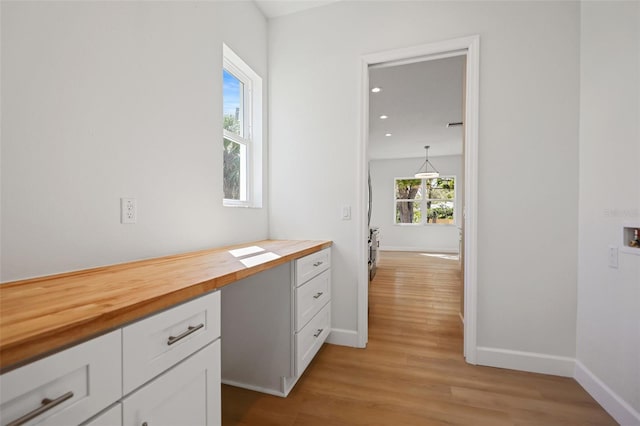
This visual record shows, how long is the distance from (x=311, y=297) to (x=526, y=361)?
1.54 meters

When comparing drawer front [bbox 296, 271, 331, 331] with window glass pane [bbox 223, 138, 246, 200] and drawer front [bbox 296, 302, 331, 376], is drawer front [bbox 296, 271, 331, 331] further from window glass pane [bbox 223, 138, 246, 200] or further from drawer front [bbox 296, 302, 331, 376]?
window glass pane [bbox 223, 138, 246, 200]

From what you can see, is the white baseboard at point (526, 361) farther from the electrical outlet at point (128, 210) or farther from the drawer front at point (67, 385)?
the electrical outlet at point (128, 210)

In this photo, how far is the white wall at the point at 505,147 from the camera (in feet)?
6.31

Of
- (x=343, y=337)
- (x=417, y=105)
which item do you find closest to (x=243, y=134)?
(x=343, y=337)

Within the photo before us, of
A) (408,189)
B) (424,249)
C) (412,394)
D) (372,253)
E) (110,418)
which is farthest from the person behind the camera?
(408,189)

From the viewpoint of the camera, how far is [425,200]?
8.48 meters

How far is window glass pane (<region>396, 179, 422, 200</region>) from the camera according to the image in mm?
8562

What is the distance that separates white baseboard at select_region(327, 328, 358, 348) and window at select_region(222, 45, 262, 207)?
1245mm

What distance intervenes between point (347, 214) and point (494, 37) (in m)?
1.63

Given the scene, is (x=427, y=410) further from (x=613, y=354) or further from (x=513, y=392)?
(x=613, y=354)

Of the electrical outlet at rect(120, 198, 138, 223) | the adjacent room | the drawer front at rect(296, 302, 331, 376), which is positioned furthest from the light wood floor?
the electrical outlet at rect(120, 198, 138, 223)

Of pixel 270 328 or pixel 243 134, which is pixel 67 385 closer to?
pixel 270 328

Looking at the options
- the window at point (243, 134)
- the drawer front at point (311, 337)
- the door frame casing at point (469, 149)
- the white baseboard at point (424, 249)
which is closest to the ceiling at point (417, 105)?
the door frame casing at point (469, 149)

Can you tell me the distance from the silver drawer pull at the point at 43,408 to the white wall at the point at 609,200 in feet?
7.26
